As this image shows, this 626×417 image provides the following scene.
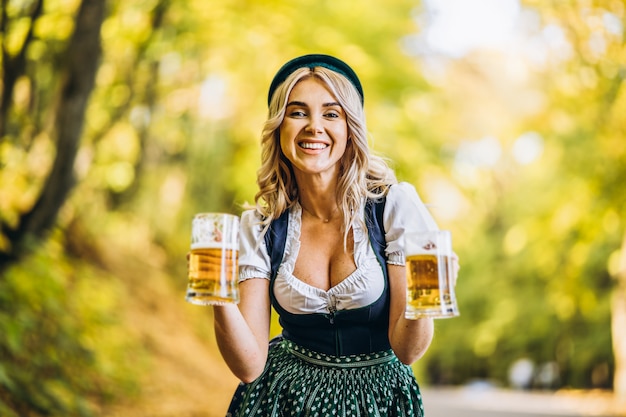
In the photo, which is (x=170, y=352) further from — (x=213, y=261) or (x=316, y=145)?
(x=213, y=261)

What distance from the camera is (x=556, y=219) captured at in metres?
12.9

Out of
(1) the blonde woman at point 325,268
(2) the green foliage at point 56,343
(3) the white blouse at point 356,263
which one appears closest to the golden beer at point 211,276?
(1) the blonde woman at point 325,268

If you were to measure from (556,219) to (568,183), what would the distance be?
1.80 feet

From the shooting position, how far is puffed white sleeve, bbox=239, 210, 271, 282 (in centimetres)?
231

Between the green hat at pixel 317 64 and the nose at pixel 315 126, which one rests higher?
the green hat at pixel 317 64

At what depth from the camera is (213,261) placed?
1.85 m

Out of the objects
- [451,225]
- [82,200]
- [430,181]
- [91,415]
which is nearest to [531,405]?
[451,225]

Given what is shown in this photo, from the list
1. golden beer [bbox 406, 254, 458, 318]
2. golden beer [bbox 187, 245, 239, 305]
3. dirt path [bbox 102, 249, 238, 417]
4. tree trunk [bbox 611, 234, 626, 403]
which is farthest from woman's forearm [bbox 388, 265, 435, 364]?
tree trunk [bbox 611, 234, 626, 403]

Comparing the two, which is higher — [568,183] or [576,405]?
[568,183]

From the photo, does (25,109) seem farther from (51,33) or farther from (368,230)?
(368,230)

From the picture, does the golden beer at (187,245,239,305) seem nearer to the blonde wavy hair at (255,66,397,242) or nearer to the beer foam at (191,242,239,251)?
the beer foam at (191,242,239,251)

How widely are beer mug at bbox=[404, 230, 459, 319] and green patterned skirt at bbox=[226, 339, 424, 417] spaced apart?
375 mm

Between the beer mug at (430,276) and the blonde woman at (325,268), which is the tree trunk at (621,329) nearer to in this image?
the blonde woman at (325,268)

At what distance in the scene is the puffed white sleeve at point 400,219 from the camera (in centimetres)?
222
